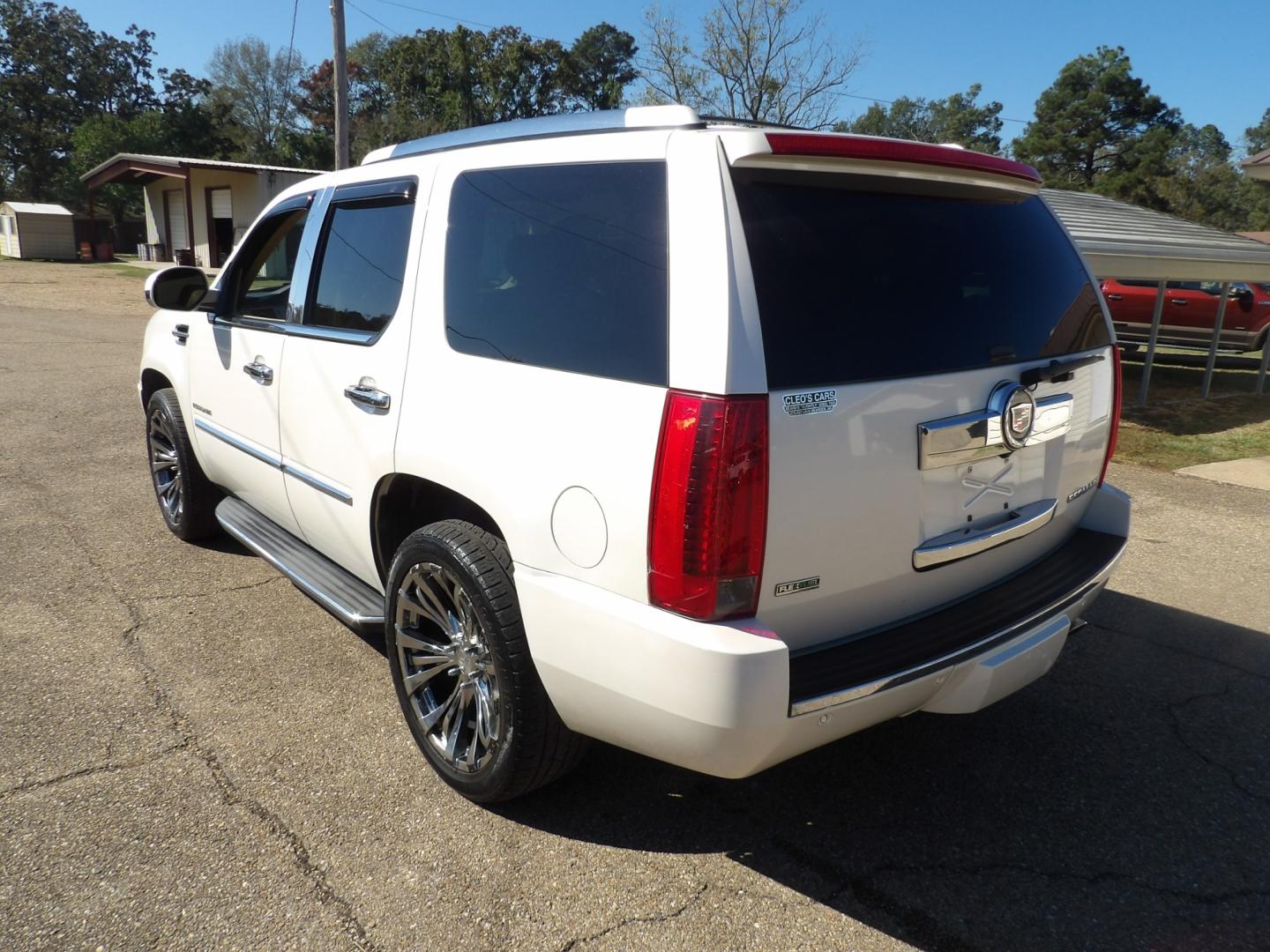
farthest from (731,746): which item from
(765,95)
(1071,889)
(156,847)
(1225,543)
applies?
(765,95)

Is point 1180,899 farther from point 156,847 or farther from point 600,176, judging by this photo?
point 156,847

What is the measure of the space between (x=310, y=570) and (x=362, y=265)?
1244 mm

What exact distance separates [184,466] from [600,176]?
11.3 feet

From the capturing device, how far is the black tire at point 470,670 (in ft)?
8.49

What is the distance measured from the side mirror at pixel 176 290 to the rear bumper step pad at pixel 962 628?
358 centimetres

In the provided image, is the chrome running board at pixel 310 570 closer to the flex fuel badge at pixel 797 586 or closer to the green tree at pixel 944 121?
the flex fuel badge at pixel 797 586

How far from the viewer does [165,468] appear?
5340 millimetres

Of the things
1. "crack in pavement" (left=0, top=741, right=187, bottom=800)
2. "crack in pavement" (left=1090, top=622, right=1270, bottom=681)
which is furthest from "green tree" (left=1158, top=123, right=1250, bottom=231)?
→ "crack in pavement" (left=0, top=741, right=187, bottom=800)

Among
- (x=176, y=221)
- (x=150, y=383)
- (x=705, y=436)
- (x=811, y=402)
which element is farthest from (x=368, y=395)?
(x=176, y=221)

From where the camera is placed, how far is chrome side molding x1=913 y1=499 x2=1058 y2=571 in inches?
97.8

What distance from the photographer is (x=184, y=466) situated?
4.92m

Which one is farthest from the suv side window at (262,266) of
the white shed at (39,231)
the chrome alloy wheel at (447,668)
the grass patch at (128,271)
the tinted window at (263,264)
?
the white shed at (39,231)

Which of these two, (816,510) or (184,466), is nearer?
(816,510)

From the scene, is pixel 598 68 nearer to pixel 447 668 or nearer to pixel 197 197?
pixel 197 197
